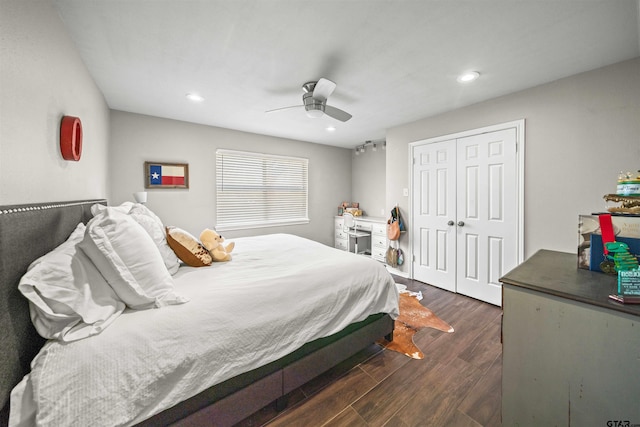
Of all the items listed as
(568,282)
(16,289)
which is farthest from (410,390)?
(16,289)

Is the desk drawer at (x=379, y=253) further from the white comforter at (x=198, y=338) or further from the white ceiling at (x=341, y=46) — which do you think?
the white ceiling at (x=341, y=46)

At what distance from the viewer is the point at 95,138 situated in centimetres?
240

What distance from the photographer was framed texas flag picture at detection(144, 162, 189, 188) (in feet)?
11.0

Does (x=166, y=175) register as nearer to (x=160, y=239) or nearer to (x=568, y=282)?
(x=160, y=239)

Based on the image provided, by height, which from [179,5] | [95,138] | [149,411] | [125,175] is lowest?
[149,411]

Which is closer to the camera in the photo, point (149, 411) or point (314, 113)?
point (149, 411)

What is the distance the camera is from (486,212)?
9.75ft

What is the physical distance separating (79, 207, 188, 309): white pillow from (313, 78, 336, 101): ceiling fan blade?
1.80 metres

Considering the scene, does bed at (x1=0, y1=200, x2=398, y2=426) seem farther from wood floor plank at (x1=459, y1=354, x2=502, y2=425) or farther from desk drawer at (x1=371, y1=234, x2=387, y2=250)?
desk drawer at (x1=371, y1=234, x2=387, y2=250)

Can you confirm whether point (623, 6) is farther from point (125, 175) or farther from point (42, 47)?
point (125, 175)

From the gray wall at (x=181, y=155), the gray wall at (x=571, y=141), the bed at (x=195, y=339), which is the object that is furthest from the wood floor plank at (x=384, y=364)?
the gray wall at (x=181, y=155)

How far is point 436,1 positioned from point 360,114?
76.1 inches

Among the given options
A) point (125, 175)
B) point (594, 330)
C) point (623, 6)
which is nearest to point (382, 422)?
point (594, 330)

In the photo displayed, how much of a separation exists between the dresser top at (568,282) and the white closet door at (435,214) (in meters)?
1.87
